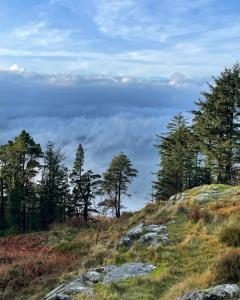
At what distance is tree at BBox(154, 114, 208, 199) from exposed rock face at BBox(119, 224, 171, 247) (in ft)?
90.4

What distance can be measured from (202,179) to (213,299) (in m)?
39.9

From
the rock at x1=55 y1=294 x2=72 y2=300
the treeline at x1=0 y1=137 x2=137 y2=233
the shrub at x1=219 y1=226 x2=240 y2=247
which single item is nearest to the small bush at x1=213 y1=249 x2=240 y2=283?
the shrub at x1=219 y1=226 x2=240 y2=247

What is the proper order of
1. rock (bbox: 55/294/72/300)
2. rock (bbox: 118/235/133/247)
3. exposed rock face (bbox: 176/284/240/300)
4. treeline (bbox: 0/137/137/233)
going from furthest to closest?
1. treeline (bbox: 0/137/137/233)
2. rock (bbox: 118/235/133/247)
3. rock (bbox: 55/294/72/300)
4. exposed rock face (bbox: 176/284/240/300)

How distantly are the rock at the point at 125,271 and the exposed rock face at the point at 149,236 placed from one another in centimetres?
208

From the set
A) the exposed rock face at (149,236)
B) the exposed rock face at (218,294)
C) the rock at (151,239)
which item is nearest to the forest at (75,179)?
the exposed rock face at (149,236)

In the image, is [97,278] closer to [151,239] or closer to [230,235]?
[151,239]

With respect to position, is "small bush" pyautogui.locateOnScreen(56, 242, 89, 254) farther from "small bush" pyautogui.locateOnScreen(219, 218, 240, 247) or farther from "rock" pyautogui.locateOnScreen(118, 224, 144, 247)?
"small bush" pyautogui.locateOnScreen(219, 218, 240, 247)

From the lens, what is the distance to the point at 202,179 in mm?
→ 46812

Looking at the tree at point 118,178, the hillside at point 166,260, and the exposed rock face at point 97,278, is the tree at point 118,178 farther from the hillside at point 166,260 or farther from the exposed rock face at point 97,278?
the exposed rock face at point 97,278

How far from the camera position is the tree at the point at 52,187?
57781 millimetres

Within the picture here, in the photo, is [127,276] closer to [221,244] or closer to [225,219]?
[221,244]

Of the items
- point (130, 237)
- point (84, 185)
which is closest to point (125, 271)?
point (130, 237)

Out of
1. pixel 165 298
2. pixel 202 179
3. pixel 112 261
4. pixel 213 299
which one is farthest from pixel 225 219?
pixel 202 179

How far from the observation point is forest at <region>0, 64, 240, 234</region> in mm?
46744
